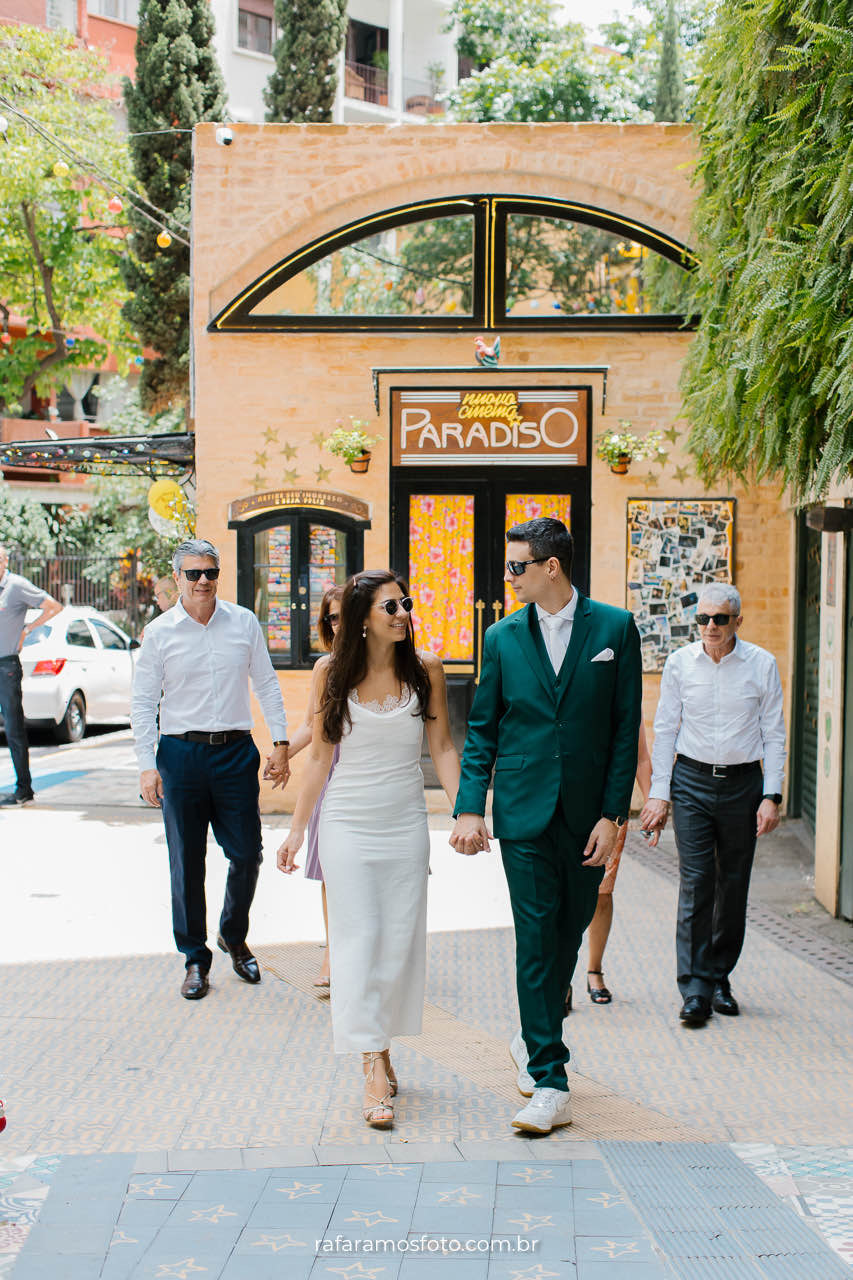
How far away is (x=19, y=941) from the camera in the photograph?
7.44 metres

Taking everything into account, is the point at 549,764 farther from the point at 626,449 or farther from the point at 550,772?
the point at 626,449

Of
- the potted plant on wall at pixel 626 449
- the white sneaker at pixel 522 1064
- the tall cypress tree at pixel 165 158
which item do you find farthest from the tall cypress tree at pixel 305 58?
the white sneaker at pixel 522 1064

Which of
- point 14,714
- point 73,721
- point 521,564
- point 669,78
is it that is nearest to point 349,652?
point 521,564

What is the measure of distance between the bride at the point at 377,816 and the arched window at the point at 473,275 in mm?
7036

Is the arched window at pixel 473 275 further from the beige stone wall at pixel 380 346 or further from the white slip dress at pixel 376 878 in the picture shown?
the white slip dress at pixel 376 878

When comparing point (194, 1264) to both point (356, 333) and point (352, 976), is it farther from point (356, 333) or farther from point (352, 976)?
point (356, 333)

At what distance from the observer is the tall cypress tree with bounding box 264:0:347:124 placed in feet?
83.2

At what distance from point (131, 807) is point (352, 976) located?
7478 millimetres

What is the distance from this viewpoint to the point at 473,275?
11.5m

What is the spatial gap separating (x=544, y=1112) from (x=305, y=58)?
24160 millimetres

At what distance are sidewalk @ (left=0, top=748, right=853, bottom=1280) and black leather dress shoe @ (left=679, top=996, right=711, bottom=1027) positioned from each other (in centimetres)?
4

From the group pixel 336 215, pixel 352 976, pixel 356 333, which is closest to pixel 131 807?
pixel 356 333

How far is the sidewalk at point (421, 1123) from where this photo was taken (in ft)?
12.4

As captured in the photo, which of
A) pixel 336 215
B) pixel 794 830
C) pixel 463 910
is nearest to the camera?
pixel 463 910
